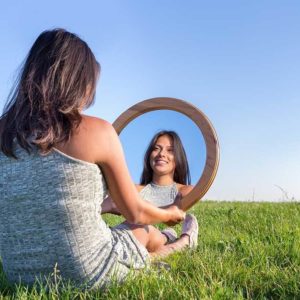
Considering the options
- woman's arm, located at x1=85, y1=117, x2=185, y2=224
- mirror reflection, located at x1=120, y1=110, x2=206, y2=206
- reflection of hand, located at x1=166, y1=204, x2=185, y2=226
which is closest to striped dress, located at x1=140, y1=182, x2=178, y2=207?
mirror reflection, located at x1=120, y1=110, x2=206, y2=206

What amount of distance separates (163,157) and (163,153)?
0.15ft

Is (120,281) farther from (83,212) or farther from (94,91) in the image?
(94,91)

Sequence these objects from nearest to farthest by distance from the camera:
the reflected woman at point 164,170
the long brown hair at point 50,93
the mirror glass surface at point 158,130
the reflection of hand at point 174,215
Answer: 1. the long brown hair at point 50,93
2. the reflection of hand at point 174,215
3. the mirror glass surface at point 158,130
4. the reflected woman at point 164,170

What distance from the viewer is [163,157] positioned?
18.0 feet

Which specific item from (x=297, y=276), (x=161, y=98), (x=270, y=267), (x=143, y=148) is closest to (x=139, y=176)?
(x=143, y=148)

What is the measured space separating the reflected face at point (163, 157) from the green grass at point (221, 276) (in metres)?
0.89

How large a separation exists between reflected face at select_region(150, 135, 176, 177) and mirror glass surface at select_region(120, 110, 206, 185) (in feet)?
0.35

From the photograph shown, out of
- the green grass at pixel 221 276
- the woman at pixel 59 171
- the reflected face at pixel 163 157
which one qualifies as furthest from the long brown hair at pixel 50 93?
the reflected face at pixel 163 157

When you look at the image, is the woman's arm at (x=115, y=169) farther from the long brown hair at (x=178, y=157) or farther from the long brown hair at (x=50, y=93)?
the long brown hair at (x=178, y=157)

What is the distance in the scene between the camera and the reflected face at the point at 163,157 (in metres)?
5.43

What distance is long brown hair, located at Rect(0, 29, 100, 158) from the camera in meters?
3.45

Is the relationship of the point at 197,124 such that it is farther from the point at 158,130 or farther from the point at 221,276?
the point at 221,276

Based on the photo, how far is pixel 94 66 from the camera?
367cm

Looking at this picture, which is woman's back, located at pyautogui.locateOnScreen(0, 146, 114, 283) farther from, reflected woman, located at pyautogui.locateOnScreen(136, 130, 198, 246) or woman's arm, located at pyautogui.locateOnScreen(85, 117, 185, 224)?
reflected woman, located at pyautogui.locateOnScreen(136, 130, 198, 246)
